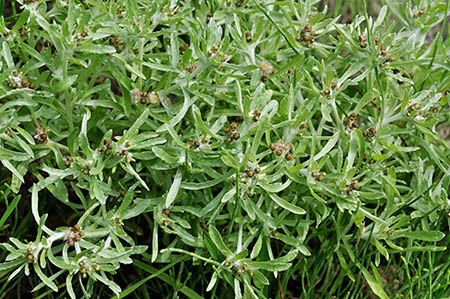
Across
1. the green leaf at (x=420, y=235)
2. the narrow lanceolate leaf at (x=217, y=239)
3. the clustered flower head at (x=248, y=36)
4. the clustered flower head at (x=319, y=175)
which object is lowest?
the green leaf at (x=420, y=235)

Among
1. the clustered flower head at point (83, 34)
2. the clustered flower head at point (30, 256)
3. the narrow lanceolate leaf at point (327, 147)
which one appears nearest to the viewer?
the clustered flower head at point (30, 256)

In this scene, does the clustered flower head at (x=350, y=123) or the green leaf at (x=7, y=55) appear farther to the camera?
the clustered flower head at (x=350, y=123)

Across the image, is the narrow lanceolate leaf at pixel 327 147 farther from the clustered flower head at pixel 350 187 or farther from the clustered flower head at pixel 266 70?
the clustered flower head at pixel 266 70

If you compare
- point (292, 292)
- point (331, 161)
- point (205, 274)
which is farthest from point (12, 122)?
point (292, 292)

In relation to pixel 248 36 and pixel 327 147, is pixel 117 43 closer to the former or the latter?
pixel 248 36

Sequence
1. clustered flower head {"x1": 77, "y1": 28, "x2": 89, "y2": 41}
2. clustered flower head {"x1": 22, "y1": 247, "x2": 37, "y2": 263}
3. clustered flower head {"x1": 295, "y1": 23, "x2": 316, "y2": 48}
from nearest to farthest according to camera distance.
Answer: clustered flower head {"x1": 22, "y1": 247, "x2": 37, "y2": 263} < clustered flower head {"x1": 77, "y1": 28, "x2": 89, "y2": 41} < clustered flower head {"x1": 295, "y1": 23, "x2": 316, "y2": 48}

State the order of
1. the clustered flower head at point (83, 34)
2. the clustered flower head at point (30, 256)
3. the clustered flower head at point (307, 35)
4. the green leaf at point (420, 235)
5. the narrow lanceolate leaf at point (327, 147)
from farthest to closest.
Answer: the clustered flower head at point (307, 35)
the green leaf at point (420, 235)
the narrow lanceolate leaf at point (327, 147)
the clustered flower head at point (83, 34)
the clustered flower head at point (30, 256)

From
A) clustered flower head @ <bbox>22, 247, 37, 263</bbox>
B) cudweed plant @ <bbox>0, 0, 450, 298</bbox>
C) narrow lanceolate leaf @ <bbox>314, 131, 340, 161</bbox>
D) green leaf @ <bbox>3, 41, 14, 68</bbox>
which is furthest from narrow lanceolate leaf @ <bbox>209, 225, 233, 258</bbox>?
green leaf @ <bbox>3, 41, 14, 68</bbox>

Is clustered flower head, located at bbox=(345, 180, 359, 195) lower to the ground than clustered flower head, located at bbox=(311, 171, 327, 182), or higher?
lower

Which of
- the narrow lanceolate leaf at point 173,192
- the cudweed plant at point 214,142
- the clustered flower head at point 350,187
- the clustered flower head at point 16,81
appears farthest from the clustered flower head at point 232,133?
the clustered flower head at point 16,81

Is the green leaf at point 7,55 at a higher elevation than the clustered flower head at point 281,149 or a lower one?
higher

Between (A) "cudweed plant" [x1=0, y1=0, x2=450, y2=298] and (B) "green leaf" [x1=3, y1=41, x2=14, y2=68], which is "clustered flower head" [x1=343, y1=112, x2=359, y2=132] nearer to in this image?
(A) "cudweed plant" [x1=0, y1=0, x2=450, y2=298]
